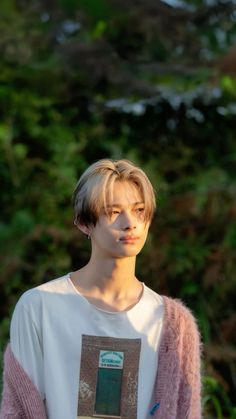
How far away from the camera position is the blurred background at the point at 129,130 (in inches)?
205

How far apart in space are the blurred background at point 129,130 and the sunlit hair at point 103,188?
2704 millimetres

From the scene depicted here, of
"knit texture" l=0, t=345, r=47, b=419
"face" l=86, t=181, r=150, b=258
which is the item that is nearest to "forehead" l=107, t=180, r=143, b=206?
"face" l=86, t=181, r=150, b=258

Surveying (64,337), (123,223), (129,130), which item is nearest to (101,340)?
(64,337)

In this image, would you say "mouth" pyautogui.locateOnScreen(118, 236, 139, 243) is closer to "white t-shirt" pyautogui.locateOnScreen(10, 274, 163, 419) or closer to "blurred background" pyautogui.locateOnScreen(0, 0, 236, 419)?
"white t-shirt" pyautogui.locateOnScreen(10, 274, 163, 419)

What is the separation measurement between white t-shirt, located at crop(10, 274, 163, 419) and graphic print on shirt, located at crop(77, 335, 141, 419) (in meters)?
0.02

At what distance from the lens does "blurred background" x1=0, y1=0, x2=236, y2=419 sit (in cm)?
522

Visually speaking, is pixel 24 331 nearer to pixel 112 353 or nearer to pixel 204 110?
pixel 112 353

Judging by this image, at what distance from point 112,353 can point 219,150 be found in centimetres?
357

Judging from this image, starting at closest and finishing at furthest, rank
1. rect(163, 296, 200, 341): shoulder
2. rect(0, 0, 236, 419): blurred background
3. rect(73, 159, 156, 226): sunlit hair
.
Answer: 1. rect(73, 159, 156, 226): sunlit hair
2. rect(163, 296, 200, 341): shoulder
3. rect(0, 0, 236, 419): blurred background

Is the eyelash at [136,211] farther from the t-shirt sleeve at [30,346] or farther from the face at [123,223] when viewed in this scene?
the t-shirt sleeve at [30,346]

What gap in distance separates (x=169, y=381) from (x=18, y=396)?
1.28 ft

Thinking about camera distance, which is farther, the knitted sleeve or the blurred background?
the blurred background

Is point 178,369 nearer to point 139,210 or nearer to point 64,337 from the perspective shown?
point 64,337

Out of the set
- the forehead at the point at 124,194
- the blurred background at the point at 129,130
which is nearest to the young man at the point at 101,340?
the forehead at the point at 124,194
